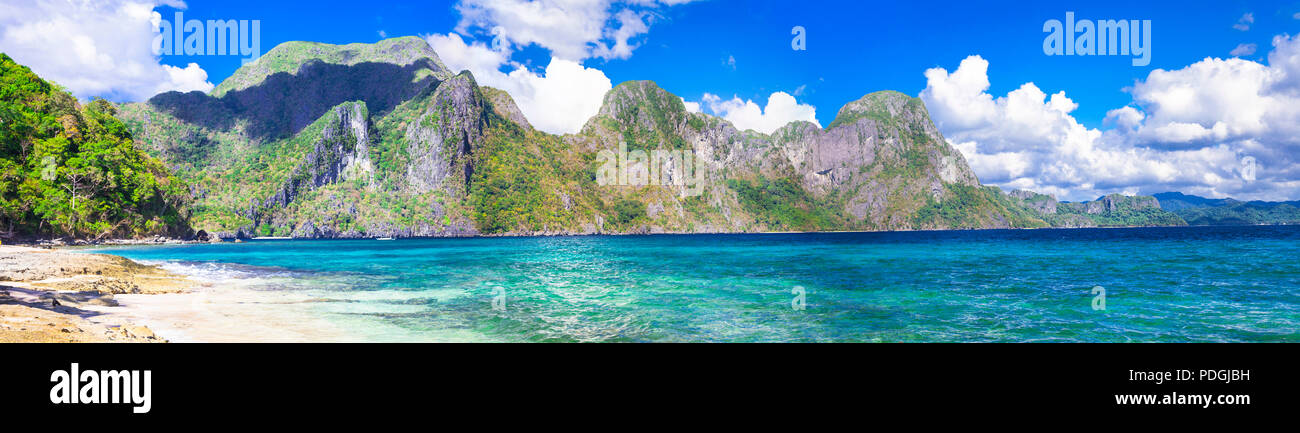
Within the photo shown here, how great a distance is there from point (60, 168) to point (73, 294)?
59.0 metres

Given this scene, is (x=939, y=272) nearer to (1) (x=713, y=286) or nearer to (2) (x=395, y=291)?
(1) (x=713, y=286)

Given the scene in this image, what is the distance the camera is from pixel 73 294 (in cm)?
1795

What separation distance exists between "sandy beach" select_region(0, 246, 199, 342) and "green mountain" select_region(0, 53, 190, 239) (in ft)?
133

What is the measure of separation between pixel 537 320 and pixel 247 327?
8405mm

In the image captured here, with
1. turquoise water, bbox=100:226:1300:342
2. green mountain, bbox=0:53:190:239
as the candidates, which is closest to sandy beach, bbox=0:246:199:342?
turquoise water, bbox=100:226:1300:342

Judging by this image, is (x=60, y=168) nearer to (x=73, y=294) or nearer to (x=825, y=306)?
(x=73, y=294)

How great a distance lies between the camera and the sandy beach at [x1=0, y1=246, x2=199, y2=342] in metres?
10.8

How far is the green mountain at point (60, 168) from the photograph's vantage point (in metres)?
53.7

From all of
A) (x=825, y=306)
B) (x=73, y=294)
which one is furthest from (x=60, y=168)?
(x=825, y=306)

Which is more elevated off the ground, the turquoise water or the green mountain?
the green mountain

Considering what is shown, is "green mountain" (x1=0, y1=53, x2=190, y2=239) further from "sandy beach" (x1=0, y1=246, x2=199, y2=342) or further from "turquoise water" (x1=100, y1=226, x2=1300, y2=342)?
"turquoise water" (x1=100, y1=226, x2=1300, y2=342)

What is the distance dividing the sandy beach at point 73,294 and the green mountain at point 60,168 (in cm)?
4054
